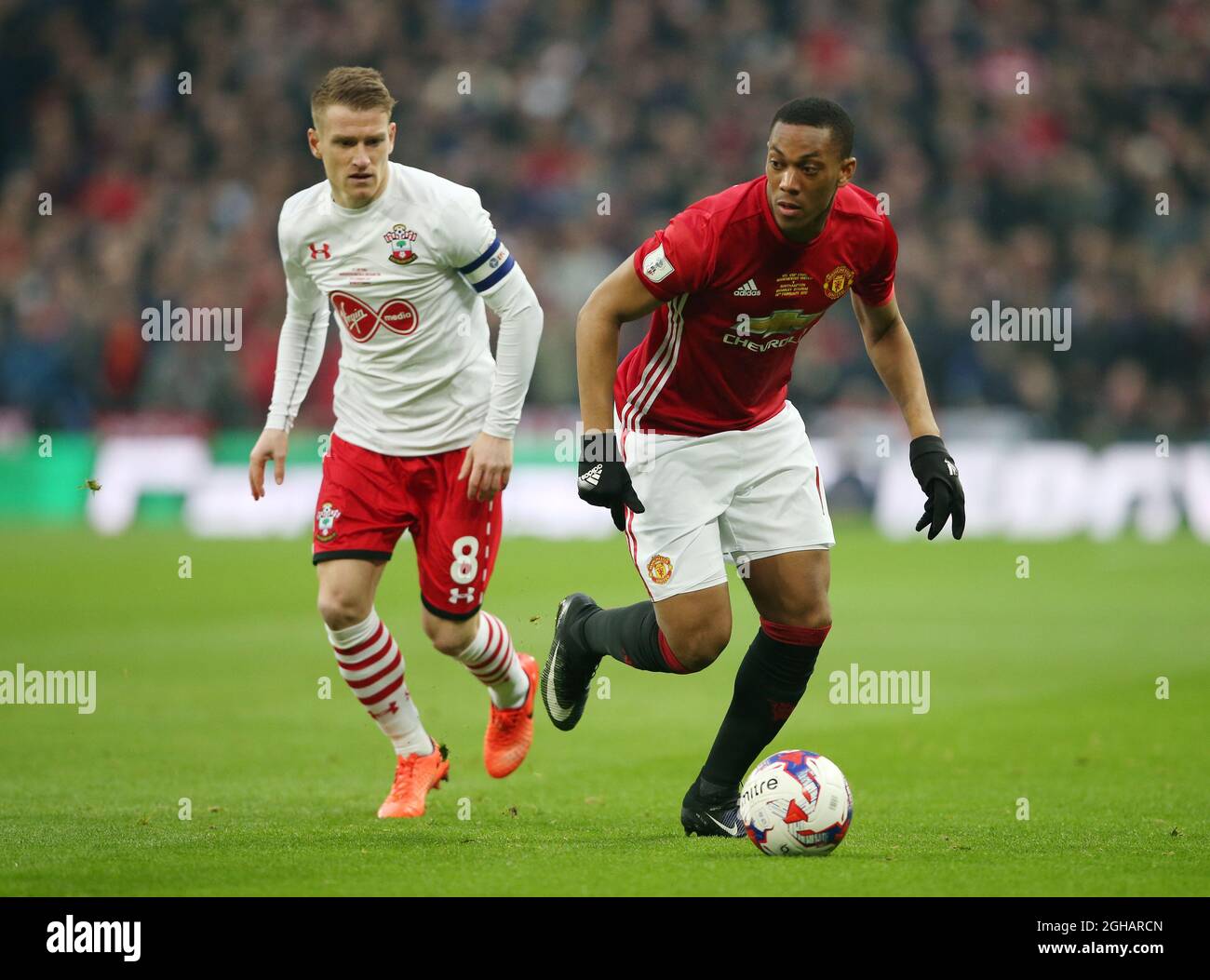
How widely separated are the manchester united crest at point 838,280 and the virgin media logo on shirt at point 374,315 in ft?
5.13

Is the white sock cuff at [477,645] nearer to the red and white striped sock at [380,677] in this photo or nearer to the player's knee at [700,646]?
the red and white striped sock at [380,677]

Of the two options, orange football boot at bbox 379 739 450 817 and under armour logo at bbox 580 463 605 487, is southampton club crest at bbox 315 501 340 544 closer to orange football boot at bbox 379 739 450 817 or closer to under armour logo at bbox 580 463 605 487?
orange football boot at bbox 379 739 450 817

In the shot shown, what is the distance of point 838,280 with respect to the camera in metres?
5.73

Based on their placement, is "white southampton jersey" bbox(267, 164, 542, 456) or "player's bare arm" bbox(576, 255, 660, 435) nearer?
"player's bare arm" bbox(576, 255, 660, 435)

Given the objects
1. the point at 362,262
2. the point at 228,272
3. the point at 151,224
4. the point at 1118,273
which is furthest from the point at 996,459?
the point at 362,262

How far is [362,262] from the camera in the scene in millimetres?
6250

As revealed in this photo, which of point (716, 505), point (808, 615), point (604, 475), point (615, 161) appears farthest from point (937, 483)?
point (615, 161)

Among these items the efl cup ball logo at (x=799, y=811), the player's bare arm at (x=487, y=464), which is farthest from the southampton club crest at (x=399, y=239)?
the efl cup ball logo at (x=799, y=811)

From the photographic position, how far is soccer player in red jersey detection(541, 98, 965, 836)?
18.2 feet

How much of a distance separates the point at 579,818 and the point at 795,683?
3.08ft

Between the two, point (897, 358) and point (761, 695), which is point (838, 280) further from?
point (761, 695)

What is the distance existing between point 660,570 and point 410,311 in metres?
1.36

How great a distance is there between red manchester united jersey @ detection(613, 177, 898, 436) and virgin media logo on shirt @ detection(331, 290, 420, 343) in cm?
83

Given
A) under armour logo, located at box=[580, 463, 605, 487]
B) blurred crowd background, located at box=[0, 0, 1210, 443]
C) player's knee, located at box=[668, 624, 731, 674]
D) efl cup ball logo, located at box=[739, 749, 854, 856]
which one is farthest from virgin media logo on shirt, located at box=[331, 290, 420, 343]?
blurred crowd background, located at box=[0, 0, 1210, 443]
